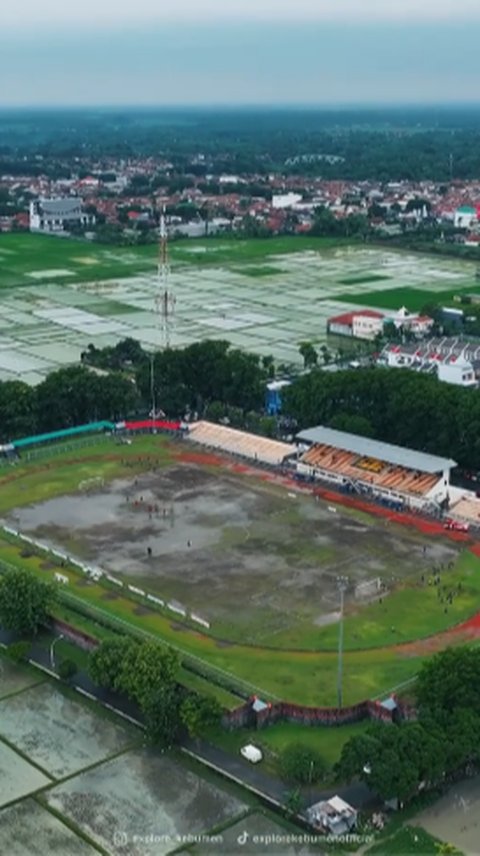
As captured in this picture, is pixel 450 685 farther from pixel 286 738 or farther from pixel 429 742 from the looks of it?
pixel 286 738

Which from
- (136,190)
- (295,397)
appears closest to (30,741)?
(295,397)

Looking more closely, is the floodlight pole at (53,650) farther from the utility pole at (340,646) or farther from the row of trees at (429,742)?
the row of trees at (429,742)

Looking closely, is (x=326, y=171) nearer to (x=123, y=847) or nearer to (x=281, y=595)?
(x=281, y=595)

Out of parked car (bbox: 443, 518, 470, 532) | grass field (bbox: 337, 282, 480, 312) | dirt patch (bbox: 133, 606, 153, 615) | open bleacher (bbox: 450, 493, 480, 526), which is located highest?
grass field (bbox: 337, 282, 480, 312)

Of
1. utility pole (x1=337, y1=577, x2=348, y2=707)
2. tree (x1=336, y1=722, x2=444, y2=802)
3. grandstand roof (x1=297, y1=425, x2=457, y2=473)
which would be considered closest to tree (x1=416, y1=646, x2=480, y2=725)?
tree (x1=336, y1=722, x2=444, y2=802)

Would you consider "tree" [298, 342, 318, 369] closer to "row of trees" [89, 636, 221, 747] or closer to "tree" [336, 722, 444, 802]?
"row of trees" [89, 636, 221, 747]

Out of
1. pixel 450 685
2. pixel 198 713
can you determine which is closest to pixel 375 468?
pixel 450 685

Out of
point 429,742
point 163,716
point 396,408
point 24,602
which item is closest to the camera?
point 429,742
